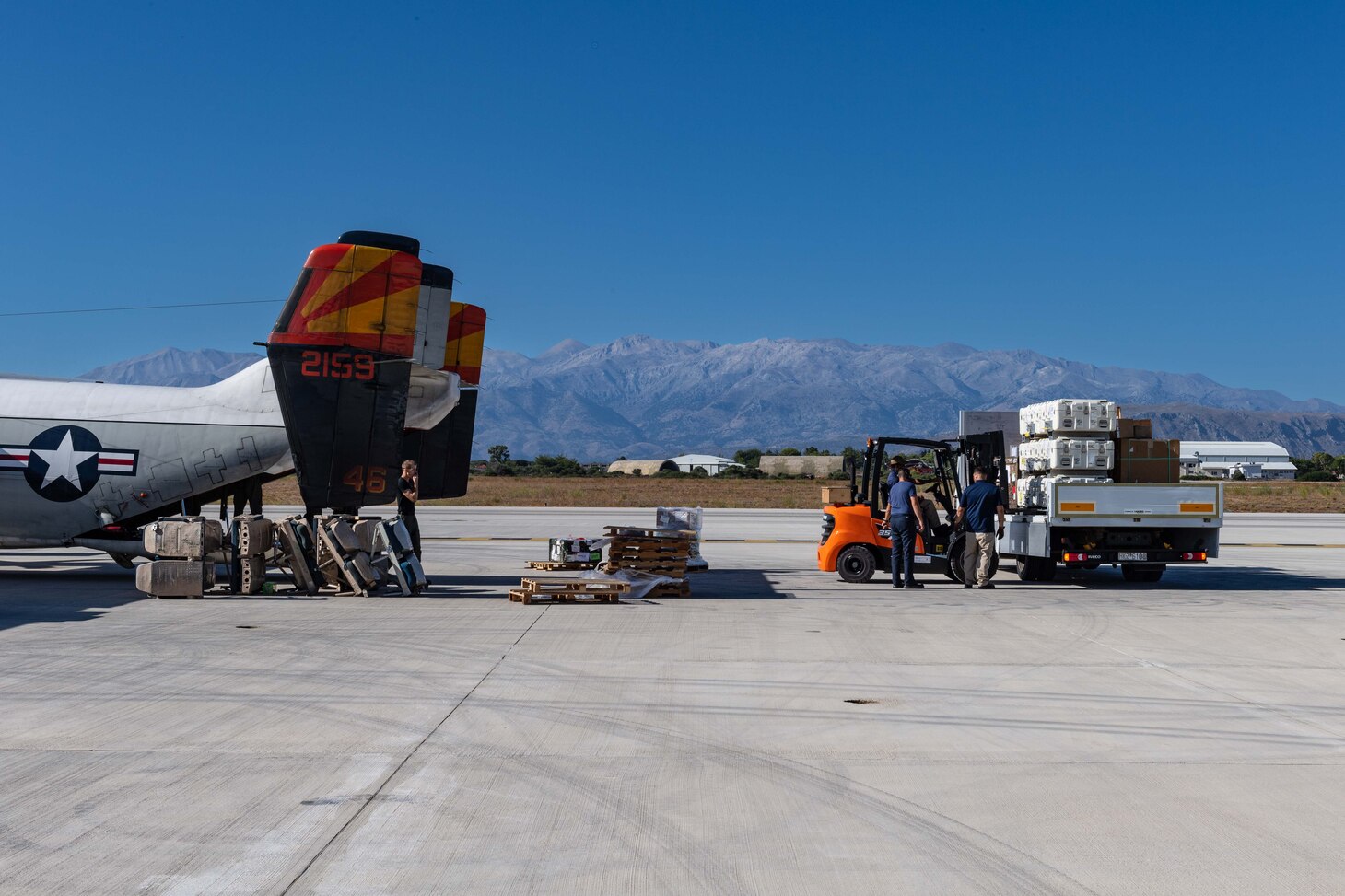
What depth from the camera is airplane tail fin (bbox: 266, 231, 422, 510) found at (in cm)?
1560

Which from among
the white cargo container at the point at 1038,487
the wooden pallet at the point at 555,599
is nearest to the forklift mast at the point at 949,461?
the white cargo container at the point at 1038,487

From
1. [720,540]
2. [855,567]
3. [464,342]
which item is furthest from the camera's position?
[720,540]

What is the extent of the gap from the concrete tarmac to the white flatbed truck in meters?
3.35

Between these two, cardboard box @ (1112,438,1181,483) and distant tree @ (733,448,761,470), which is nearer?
cardboard box @ (1112,438,1181,483)

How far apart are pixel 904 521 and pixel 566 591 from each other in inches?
212

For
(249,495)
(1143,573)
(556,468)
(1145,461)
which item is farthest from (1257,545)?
(556,468)

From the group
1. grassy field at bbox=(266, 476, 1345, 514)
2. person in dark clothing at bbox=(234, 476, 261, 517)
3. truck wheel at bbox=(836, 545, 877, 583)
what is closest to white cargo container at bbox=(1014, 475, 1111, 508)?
truck wheel at bbox=(836, 545, 877, 583)

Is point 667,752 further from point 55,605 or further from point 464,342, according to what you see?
point 464,342

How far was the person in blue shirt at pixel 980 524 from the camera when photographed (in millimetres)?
16875

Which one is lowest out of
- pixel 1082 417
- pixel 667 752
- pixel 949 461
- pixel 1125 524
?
pixel 667 752

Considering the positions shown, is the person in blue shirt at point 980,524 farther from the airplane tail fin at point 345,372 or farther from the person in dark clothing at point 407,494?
the airplane tail fin at point 345,372

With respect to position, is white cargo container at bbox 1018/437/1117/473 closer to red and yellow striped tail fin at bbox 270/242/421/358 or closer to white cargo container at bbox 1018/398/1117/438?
white cargo container at bbox 1018/398/1117/438

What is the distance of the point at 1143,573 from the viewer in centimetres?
1881

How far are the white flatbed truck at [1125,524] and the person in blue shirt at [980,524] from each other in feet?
2.52
